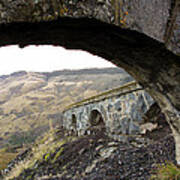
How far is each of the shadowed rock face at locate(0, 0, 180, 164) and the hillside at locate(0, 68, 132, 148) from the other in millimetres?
31361

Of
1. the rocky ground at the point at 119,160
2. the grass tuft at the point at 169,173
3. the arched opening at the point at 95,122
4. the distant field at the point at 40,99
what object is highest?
the distant field at the point at 40,99

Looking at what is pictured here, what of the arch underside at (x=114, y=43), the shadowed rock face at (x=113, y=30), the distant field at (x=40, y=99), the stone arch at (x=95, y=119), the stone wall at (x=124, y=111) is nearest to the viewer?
the shadowed rock face at (x=113, y=30)

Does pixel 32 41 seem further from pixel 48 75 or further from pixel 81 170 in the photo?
pixel 48 75

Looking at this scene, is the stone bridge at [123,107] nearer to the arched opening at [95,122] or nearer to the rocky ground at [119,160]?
the rocky ground at [119,160]

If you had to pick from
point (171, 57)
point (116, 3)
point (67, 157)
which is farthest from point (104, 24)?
point (67, 157)

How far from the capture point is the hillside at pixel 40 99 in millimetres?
40594

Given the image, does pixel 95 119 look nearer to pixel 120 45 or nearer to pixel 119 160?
pixel 119 160

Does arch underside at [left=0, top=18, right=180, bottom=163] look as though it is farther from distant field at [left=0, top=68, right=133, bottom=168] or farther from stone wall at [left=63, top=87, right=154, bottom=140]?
distant field at [left=0, top=68, right=133, bottom=168]

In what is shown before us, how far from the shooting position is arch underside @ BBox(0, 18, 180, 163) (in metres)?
1.23

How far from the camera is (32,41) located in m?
1.40

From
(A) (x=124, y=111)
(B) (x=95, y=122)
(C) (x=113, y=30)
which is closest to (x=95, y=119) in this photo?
(B) (x=95, y=122)

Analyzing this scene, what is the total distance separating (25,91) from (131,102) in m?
74.5

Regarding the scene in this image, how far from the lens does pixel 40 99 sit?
61.5m

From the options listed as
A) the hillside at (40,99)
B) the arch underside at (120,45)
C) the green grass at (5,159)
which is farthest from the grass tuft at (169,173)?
the hillside at (40,99)
